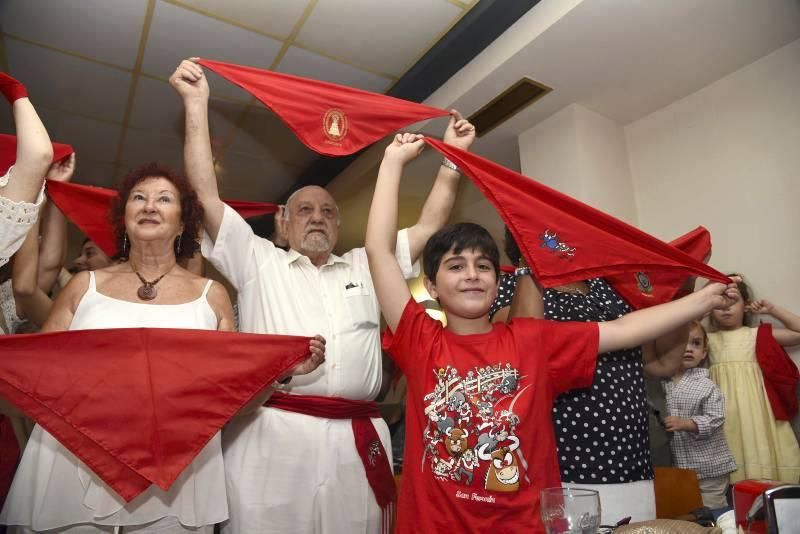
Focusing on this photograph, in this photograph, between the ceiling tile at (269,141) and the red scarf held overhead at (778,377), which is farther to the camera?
the ceiling tile at (269,141)

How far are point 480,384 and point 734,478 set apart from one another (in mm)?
2362

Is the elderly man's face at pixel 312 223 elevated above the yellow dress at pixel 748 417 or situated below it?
above

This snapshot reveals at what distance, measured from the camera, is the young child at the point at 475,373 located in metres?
1.28

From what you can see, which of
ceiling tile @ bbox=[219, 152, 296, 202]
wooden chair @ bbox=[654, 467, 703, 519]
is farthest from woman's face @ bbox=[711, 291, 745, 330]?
ceiling tile @ bbox=[219, 152, 296, 202]

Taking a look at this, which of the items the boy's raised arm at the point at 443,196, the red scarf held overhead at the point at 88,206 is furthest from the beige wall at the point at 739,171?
the red scarf held overhead at the point at 88,206

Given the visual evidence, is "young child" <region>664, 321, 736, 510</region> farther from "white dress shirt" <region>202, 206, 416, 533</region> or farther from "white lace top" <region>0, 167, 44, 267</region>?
"white lace top" <region>0, 167, 44, 267</region>

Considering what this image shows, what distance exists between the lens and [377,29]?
3188 millimetres

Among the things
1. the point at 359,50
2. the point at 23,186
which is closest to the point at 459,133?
the point at 23,186

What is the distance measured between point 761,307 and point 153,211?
10.1 ft

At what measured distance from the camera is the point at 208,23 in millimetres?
3086

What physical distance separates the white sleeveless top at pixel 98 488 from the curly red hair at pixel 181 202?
14.1 inches

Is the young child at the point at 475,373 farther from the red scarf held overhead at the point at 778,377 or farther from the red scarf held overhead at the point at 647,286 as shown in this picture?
the red scarf held overhead at the point at 778,377

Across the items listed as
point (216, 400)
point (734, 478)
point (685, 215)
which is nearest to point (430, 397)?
point (216, 400)

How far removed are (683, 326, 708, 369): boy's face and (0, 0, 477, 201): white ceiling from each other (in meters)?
2.23
